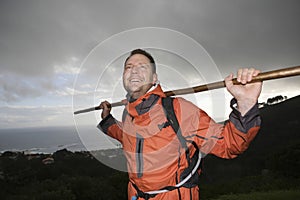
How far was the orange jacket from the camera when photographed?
1.81m

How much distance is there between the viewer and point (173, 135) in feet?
7.06

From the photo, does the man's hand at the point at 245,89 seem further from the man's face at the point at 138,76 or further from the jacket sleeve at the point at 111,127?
the jacket sleeve at the point at 111,127

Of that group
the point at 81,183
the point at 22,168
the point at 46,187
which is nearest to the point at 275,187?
the point at 81,183

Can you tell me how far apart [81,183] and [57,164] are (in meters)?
3.18

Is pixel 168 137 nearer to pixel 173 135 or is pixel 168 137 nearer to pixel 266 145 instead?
pixel 173 135

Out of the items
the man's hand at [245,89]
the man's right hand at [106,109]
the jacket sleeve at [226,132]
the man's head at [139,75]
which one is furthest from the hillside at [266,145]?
the man's hand at [245,89]

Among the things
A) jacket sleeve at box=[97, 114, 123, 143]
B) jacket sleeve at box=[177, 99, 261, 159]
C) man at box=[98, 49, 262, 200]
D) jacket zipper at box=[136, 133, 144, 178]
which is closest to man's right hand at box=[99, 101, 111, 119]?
jacket sleeve at box=[97, 114, 123, 143]

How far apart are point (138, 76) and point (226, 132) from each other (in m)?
1.18

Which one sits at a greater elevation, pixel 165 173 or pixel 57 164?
pixel 165 173

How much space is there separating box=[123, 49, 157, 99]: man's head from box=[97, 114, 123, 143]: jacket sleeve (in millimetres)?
731

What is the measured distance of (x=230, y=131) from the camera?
1.84m

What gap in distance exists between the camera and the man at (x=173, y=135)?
5.94 feet

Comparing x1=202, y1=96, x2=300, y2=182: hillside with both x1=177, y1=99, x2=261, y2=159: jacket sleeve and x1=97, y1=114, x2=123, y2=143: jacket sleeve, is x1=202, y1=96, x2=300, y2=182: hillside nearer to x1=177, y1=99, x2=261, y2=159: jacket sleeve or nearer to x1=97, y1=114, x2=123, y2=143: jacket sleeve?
x1=97, y1=114, x2=123, y2=143: jacket sleeve

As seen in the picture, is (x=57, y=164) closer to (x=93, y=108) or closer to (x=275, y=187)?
(x=93, y=108)
